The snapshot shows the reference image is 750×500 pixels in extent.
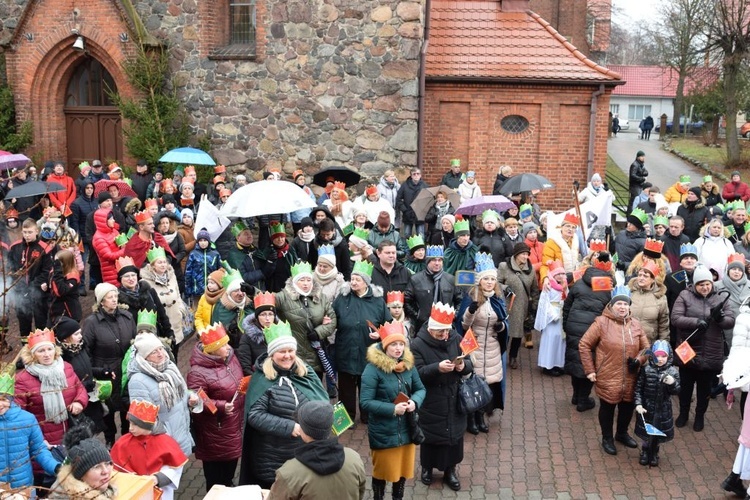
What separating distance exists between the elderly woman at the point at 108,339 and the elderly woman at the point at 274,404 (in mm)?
1836

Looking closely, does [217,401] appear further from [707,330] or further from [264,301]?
[707,330]

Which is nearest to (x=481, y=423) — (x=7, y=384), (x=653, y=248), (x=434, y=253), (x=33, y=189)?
(x=434, y=253)

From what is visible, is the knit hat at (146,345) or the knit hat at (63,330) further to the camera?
the knit hat at (63,330)

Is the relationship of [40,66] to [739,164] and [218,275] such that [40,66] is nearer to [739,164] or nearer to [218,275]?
[218,275]

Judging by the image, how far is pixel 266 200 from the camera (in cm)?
1051

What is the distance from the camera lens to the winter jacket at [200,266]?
10641mm

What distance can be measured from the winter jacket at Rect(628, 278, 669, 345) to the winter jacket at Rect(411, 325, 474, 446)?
263 centimetres

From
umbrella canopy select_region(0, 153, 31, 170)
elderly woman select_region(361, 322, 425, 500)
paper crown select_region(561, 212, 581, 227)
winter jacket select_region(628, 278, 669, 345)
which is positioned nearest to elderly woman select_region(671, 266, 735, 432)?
winter jacket select_region(628, 278, 669, 345)

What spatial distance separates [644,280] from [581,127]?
1011 centimetres

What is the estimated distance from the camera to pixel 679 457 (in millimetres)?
8391

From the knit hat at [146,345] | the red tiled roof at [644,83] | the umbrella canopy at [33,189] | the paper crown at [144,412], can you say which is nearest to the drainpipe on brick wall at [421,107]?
the umbrella canopy at [33,189]

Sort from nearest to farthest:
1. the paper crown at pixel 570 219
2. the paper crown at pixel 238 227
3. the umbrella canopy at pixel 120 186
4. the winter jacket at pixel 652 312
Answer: the winter jacket at pixel 652 312, the paper crown at pixel 238 227, the paper crown at pixel 570 219, the umbrella canopy at pixel 120 186

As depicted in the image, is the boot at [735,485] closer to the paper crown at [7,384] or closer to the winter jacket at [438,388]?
the winter jacket at [438,388]

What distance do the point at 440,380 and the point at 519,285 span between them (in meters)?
3.45
